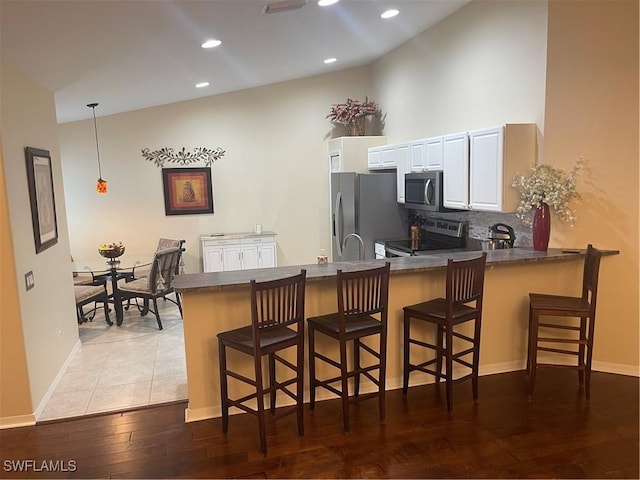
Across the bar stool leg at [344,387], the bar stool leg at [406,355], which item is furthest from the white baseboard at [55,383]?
the bar stool leg at [406,355]

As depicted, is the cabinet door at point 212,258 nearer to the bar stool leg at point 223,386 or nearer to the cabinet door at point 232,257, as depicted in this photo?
the cabinet door at point 232,257

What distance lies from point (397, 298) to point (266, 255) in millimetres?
3419

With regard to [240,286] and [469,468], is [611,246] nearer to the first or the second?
[469,468]

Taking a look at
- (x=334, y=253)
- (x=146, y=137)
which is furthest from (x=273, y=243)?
(x=146, y=137)

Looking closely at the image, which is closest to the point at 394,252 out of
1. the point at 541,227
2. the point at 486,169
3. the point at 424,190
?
the point at 424,190

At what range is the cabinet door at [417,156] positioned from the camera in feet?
16.0

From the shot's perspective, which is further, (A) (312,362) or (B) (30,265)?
(B) (30,265)

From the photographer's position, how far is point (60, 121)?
247 inches

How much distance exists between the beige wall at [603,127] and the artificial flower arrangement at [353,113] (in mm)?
3094

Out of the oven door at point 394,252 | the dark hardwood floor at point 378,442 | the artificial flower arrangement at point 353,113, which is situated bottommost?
the dark hardwood floor at point 378,442

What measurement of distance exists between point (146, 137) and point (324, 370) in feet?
15.2

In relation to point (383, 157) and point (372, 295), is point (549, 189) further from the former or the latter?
point (383, 157)

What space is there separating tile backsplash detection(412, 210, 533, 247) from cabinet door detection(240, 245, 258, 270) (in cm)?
257

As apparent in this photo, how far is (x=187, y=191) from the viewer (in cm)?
678
